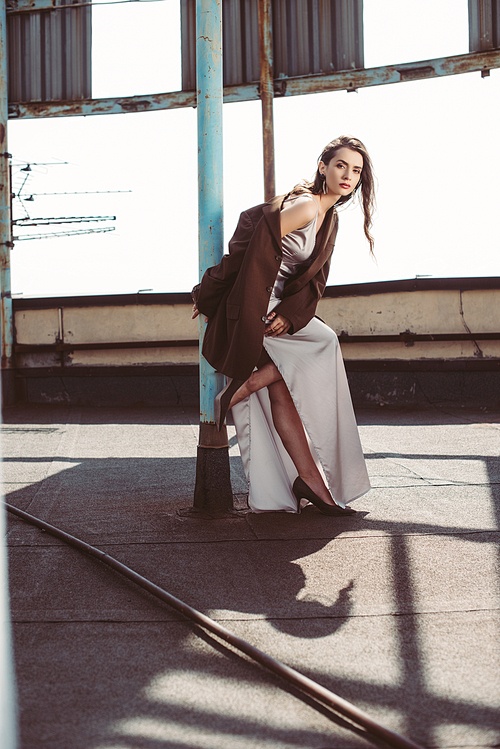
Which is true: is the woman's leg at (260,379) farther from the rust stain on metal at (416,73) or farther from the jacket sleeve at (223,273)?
the rust stain on metal at (416,73)

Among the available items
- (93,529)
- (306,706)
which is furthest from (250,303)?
(306,706)

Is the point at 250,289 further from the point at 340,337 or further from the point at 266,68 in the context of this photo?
the point at 266,68

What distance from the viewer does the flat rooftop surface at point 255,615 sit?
4.18 ft

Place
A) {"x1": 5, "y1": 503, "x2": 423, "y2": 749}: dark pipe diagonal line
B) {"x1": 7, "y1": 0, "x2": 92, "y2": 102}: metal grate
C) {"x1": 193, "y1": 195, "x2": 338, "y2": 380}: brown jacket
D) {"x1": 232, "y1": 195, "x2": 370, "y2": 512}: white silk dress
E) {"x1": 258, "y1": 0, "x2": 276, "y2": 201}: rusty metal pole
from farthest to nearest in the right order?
{"x1": 7, "y1": 0, "x2": 92, "y2": 102}: metal grate
{"x1": 258, "y1": 0, "x2": 276, "y2": 201}: rusty metal pole
{"x1": 232, "y1": 195, "x2": 370, "y2": 512}: white silk dress
{"x1": 193, "y1": 195, "x2": 338, "y2": 380}: brown jacket
{"x1": 5, "y1": 503, "x2": 423, "y2": 749}: dark pipe diagonal line

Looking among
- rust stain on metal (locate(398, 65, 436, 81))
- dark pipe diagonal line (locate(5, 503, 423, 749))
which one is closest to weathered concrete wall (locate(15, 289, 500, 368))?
rust stain on metal (locate(398, 65, 436, 81))

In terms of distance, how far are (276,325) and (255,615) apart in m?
1.27

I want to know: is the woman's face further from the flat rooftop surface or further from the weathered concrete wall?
the weathered concrete wall

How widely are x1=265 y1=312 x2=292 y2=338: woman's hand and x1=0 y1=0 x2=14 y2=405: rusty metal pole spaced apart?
16.9 feet

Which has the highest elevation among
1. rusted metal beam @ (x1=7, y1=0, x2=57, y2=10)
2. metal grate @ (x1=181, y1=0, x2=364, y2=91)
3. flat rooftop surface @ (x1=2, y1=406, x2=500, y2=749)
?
rusted metal beam @ (x1=7, y1=0, x2=57, y2=10)

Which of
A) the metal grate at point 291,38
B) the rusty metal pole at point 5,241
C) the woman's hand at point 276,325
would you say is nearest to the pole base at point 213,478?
the woman's hand at point 276,325

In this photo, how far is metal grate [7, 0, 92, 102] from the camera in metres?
7.37

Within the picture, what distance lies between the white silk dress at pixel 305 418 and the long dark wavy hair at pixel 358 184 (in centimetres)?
20

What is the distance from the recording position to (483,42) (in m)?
6.44

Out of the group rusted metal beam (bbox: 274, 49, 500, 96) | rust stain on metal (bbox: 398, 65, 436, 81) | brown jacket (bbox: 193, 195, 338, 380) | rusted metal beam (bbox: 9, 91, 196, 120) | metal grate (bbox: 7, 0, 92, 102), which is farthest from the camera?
metal grate (bbox: 7, 0, 92, 102)
